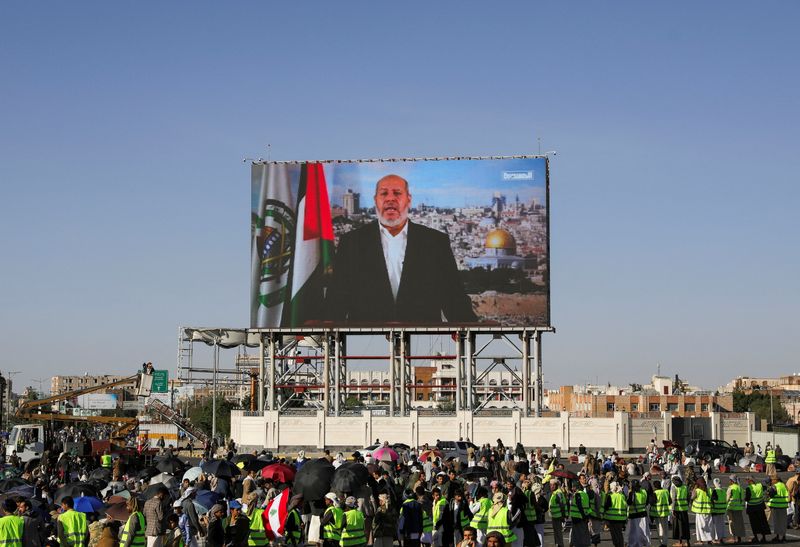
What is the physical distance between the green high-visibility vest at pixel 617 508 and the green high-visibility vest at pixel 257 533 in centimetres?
778

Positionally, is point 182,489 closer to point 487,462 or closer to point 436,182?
point 487,462

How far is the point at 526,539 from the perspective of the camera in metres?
23.2

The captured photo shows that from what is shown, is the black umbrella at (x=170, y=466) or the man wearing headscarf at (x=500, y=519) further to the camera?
the black umbrella at (x=170, y=466)

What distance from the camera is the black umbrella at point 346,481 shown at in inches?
935

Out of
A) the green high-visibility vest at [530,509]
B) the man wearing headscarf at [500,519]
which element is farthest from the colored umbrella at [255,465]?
the man wearing headscarf at [500,519]

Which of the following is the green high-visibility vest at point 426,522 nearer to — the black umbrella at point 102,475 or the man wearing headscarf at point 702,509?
the man wearing headscarf at point 702,509

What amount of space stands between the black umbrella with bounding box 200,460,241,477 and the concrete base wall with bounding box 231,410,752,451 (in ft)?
127

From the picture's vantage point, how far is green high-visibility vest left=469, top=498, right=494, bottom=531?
21.2 metres

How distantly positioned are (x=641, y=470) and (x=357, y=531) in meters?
29.4

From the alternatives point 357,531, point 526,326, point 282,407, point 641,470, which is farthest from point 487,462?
point 282,407

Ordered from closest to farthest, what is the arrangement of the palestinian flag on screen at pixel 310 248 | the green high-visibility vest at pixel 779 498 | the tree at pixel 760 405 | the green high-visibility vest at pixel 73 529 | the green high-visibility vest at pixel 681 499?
the green high-visibility vest at pixel 73 529
the green high-visibility vest at pixel 681 499
the green high-visibility vest at pixel 779 498
the palestinian flag on screen at pixel 310 248
the tree at pixel 760 405

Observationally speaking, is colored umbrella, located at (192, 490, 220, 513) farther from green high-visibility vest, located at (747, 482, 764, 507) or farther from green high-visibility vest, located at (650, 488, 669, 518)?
green high-visibility vest, located at (747, 482, 764, 507)

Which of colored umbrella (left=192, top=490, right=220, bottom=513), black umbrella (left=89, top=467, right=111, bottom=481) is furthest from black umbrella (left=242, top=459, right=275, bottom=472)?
colored umbrella (left=192, top=490, right=220, bottom=513)

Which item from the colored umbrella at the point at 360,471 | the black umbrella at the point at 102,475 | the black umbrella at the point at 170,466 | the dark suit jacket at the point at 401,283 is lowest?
the black umbrella at the point at 102,475
